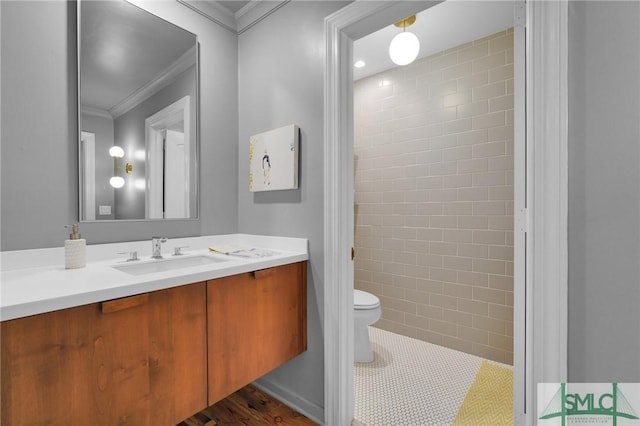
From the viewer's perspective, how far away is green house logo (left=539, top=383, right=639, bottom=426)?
91cm

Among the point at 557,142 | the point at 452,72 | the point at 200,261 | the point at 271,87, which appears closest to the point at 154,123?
the point at 271,87

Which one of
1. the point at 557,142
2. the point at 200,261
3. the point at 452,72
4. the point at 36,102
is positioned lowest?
the point at 200,261

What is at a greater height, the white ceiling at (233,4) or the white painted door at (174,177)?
the white ceiling at (233,4)

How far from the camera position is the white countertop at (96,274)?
0.83m

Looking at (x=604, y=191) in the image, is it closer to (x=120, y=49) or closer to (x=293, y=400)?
(x=293, y=400)

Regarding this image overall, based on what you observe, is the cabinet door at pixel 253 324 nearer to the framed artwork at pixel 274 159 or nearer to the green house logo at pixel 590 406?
the framed artwork at pixel 274 159

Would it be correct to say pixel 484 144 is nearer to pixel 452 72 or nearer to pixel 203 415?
pixel 452 72

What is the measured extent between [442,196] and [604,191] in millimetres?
1510

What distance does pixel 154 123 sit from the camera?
167 cm

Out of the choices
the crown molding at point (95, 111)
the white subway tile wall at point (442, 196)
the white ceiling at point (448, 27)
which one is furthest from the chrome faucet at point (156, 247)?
the white ceiling at point (448, 27)

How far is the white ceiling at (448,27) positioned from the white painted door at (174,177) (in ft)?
5.19

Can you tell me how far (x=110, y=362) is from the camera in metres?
0.94

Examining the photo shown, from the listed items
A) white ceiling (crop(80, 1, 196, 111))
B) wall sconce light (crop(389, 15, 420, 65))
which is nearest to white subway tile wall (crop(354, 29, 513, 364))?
wall sconce light (crop(389, 15, 420, 65))

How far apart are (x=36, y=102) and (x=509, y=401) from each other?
283cm
